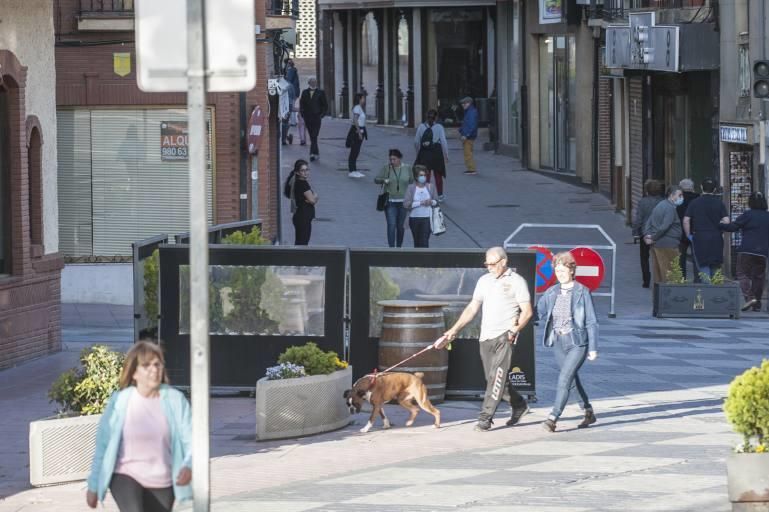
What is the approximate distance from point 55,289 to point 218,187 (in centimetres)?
470

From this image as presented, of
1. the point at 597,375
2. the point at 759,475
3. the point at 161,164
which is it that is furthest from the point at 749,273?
the point at 759,475

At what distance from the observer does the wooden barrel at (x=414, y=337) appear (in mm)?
14938

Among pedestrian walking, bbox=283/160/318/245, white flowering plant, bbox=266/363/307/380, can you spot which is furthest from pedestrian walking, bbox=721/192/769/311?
white flowering plant, bbox=266/363/307/380

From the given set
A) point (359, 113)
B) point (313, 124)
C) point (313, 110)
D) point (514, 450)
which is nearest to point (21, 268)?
point (514, 450)

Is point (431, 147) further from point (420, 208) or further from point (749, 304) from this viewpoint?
point (749, 304)

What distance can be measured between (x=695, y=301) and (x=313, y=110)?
18.7 metres

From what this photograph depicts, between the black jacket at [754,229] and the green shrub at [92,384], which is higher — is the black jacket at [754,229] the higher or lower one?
the higher one

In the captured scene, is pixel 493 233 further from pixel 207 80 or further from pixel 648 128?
pixel 207 80

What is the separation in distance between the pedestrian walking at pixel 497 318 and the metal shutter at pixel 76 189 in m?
10.8

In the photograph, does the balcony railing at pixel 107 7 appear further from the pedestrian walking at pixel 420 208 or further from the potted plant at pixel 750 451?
the potted plant at pixel 750 451

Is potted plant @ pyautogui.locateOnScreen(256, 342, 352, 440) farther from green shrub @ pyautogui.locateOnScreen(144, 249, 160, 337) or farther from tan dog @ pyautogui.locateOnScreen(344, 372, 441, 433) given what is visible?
green shrub @ pyautogui.locateOnScreen(144, 249, 160, 337)

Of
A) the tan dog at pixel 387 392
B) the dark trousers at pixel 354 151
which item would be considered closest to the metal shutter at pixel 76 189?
the tan dog at pixel 387 392

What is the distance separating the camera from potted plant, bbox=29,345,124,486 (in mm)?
11672

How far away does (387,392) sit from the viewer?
1378 cm
